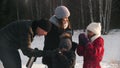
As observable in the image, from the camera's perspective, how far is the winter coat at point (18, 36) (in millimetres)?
5279

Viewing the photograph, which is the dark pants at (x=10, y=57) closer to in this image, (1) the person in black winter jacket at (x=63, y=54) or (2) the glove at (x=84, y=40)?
(1) the person in black winter jacket at (x=63, y=54)

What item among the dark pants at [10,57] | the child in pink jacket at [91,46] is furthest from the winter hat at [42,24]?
the child in pink jacket at [91,46]

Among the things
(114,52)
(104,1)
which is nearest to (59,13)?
(114,52)

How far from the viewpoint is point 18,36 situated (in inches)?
213

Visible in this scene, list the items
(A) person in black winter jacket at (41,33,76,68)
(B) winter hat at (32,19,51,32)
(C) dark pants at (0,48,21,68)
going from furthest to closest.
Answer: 1. (C) dark pants at (0,48,21,68)
2. (A) person in black winter jacket at (41,33,76,68)
3. (B) winter hat at (32,19,51,32)

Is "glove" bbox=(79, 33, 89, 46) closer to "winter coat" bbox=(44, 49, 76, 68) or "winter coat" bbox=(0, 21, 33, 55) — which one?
"winter coat" bbox=(44, 49, 76, 68)

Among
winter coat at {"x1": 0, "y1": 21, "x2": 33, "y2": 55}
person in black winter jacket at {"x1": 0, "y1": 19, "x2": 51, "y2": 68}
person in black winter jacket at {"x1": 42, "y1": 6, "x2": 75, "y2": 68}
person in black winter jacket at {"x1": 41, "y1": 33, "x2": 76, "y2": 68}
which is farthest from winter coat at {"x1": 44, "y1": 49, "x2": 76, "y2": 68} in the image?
winter coat at {"x1": 0, "y1": 21, "x2": 33, "y2": 55}

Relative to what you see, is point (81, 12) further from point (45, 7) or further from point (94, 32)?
point (94, 32)

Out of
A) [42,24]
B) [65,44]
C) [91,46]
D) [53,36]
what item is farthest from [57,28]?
[91,46]

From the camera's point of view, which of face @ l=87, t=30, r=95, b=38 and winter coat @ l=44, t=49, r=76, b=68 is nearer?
winter coat @ l=44, t=49, r=76, b=68

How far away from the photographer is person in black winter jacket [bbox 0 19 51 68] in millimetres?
5281

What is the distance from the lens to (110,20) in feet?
69.1

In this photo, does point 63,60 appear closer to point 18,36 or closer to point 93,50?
point 93,50

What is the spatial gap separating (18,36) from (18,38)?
0.10 feet
